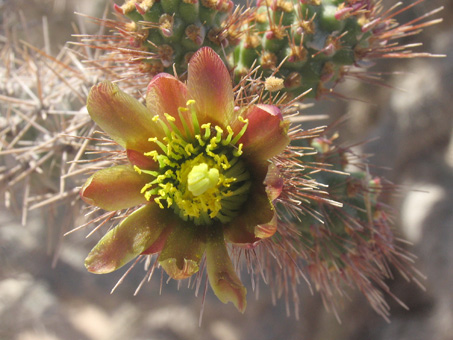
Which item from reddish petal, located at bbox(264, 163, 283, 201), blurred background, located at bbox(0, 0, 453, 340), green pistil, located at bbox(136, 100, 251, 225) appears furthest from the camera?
blurred background, located at bbox(0, 0, 453, 340)

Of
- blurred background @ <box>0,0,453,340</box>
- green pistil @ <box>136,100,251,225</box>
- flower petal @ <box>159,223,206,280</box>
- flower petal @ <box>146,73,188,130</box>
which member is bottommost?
blurred background @ <box>0,0,453,340</box>

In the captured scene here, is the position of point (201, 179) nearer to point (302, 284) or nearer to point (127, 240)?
point (127, 240)

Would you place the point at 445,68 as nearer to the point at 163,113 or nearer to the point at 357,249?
the point at 357,249

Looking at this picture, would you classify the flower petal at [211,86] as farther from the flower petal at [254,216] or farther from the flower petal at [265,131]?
the flower petal at [254,216]

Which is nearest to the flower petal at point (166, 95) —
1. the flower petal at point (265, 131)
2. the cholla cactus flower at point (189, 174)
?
the cholla cactus flower at point (189, 174)

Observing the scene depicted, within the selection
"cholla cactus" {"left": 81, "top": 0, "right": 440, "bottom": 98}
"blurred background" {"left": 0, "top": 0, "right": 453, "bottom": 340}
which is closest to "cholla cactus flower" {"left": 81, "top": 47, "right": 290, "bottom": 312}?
"cholla cactus" {"left": 81, "top": 0, "right": 440, "bottom": 98}

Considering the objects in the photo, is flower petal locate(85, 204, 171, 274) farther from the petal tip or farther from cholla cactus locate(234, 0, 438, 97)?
cholla cactus locate(234, 0, 438, 97)

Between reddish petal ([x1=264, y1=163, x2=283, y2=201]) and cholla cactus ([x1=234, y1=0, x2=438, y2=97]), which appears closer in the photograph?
reddish petal ([x1=264, y1=163, x2=283, y2=201])
